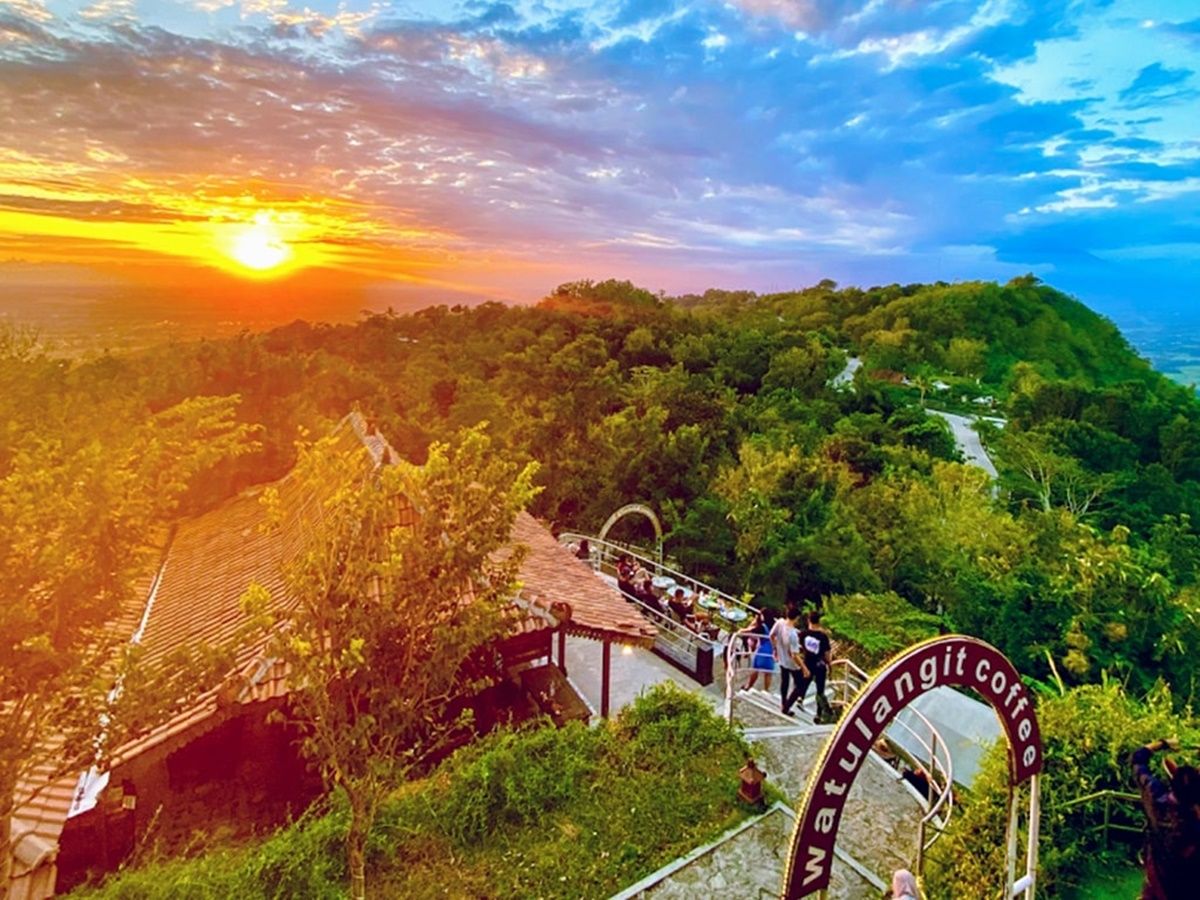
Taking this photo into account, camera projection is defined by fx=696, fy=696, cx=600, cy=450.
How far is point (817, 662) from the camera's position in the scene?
34.5 feet

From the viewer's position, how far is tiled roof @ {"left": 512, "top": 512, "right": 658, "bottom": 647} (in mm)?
9656

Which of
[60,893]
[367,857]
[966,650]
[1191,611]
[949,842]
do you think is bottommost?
[60,893]

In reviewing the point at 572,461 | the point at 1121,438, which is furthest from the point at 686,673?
the point at 1121,438

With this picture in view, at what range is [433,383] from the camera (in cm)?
3884

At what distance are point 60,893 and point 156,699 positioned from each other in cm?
438

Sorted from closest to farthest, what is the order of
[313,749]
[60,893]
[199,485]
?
1. [313,749]
2. [60,893]
3. [199,485]

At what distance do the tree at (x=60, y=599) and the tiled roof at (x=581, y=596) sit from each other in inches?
168

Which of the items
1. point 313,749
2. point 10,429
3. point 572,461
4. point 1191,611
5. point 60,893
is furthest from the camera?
point 572,461

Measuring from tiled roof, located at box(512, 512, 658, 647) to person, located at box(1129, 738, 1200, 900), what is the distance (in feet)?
18.2

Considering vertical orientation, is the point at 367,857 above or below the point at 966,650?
below

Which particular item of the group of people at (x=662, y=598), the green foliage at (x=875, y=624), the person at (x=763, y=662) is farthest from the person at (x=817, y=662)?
the green foliage at (x=875, y=624)

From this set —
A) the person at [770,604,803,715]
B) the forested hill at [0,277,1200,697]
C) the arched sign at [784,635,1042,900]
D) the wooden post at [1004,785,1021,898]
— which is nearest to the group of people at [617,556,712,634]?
the person at [770,604,803,715]

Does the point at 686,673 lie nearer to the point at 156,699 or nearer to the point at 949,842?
the point at 949,842

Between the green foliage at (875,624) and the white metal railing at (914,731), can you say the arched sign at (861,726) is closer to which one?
the white metal railing at (914,731)
